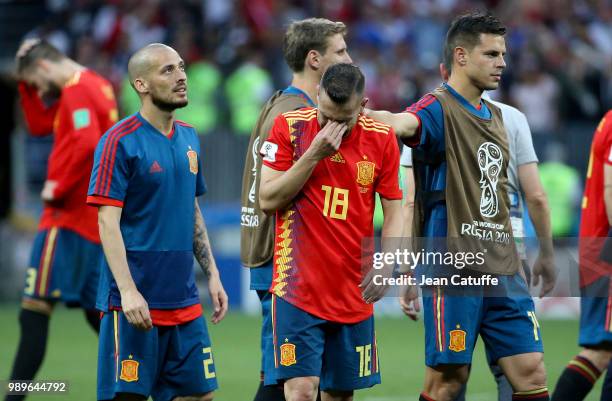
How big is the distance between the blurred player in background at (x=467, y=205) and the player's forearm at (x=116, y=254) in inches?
63.2

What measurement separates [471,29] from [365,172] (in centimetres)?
A: 120

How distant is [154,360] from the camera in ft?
19.2

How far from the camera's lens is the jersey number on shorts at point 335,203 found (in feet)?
18.6

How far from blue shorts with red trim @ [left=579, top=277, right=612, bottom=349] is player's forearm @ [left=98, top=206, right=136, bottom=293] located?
2940 mm

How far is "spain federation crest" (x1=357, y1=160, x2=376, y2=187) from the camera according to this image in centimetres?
568

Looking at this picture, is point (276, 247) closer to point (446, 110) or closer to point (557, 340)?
point (446, 110)

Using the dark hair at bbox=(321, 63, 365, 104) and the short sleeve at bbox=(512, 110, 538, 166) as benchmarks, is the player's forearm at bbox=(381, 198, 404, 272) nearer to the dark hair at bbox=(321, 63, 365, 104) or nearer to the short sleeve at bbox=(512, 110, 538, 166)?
the dark hair at bbox=(321, 63, 365, 104)

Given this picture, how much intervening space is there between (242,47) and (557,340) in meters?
7.47

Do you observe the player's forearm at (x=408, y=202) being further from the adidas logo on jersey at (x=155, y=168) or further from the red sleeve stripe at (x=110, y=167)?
the red sleeve stripe at (x=110, y=167)

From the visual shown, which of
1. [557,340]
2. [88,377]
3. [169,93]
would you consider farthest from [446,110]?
[557,340]

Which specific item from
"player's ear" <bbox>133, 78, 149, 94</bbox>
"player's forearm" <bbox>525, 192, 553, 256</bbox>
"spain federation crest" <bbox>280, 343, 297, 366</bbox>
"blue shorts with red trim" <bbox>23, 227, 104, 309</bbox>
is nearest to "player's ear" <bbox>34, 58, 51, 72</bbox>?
"blue shorts with red trim" <bbox>23, 227, 104, 309</bbox>

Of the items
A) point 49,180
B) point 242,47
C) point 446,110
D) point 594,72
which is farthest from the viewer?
point 242,47

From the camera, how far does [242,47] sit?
57.0ft

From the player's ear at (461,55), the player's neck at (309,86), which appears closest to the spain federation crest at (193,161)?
the player's neck at (309,86)
